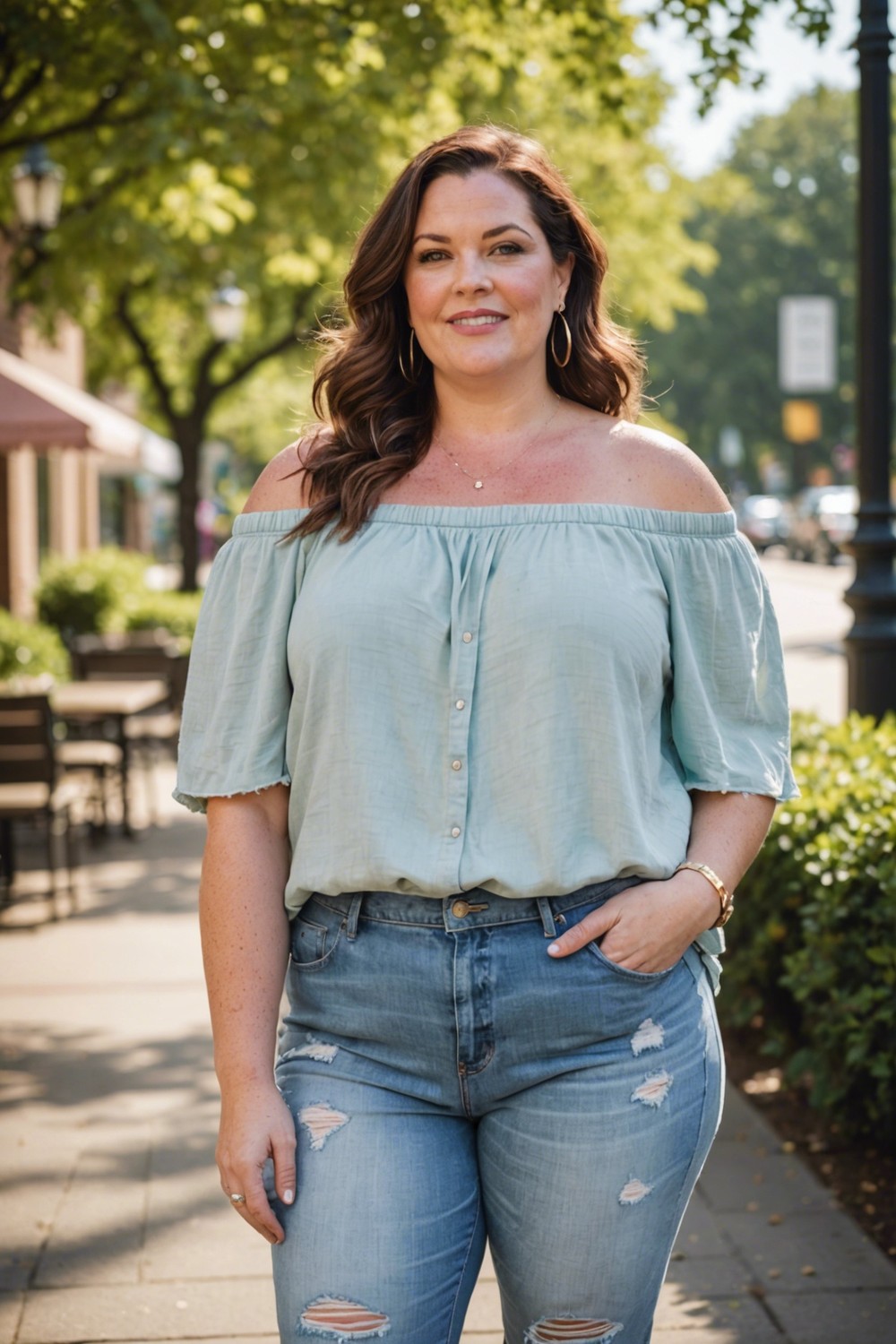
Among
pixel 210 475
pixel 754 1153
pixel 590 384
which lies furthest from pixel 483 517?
pixel 210 475

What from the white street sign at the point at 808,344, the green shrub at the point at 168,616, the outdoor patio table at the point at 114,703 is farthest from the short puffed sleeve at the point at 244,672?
A: the white street sign at the point at 808,344

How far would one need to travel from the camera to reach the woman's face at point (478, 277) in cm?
214

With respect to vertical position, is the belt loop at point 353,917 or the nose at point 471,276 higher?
the nose at point 471,276

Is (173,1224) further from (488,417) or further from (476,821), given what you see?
(488,417)

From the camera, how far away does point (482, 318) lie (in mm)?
2143

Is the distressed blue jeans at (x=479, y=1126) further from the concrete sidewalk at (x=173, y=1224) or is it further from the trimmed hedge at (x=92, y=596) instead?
the trimmed hedge at (x=92, y=596)

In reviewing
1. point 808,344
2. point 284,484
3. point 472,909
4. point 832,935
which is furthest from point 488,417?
point 808,344

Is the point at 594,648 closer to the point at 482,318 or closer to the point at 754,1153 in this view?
the point at 482,318

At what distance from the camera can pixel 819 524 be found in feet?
141

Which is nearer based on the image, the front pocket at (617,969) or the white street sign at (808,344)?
the front pocket at (617,969)

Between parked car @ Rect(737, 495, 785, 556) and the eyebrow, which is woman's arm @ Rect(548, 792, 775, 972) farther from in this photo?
parked car @ Rect(737, 495, 785, 556)

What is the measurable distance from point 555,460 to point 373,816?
53 centimetres

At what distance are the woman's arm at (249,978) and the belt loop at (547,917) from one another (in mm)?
337

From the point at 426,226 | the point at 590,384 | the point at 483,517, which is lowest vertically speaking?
the point at 483,517
